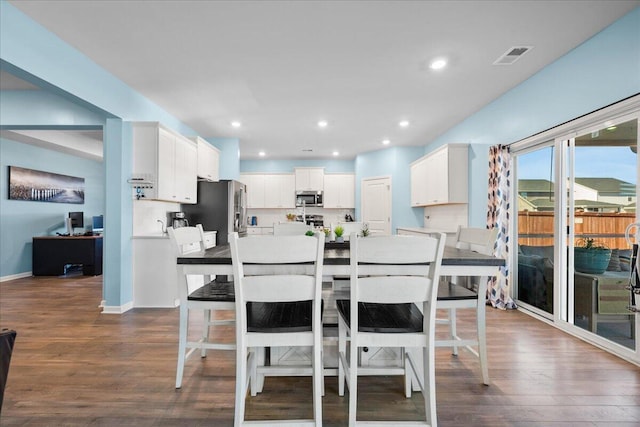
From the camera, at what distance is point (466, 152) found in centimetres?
491

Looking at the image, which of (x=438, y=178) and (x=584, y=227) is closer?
(x=584, y=227)

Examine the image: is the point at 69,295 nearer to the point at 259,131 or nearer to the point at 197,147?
the point at 197,147

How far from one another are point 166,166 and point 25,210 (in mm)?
3857

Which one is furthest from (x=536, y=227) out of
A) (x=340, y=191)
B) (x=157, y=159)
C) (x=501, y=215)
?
(x=340, y=191)

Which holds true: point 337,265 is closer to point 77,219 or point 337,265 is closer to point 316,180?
point 316,180

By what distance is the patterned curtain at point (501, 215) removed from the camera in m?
3.93

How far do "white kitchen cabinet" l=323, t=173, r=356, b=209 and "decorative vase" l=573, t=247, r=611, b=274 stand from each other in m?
5.09

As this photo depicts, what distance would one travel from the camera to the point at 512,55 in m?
3.05

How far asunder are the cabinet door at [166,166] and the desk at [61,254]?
3.03 metres

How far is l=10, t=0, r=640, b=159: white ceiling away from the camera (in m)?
2.42

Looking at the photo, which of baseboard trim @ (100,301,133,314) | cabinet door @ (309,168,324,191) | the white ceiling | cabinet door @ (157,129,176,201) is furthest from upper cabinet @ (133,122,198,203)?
cabinet door @ (309,168,324,191)

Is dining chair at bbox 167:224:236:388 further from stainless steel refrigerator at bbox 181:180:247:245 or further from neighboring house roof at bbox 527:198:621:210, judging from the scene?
neighboring house roof at bbox 527:198:621:210

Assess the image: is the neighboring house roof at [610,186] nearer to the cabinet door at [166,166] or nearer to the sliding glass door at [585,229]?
the sliding glass door at [585,229]

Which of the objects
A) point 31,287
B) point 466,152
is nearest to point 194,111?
point 31,287
